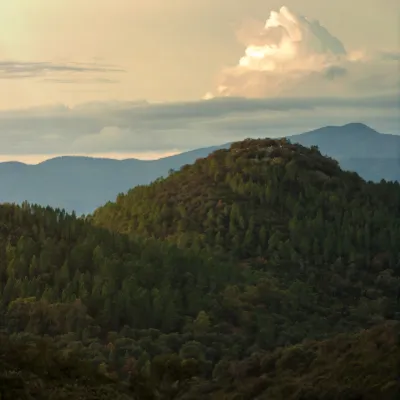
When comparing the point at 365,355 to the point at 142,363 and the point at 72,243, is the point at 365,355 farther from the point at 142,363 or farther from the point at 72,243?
the point at 72,243

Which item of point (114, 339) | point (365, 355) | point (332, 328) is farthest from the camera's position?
point (332, 328)

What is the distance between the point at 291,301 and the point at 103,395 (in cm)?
8638

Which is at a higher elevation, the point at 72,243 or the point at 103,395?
the point at 72,243

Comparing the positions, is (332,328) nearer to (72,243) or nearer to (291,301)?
(291,301)

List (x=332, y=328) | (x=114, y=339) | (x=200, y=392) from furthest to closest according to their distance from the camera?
(x=332, y=328) < (x=114, y=339) < (x=200, y=392)

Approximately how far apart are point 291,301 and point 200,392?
65.1 meters

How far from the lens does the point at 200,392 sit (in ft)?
409

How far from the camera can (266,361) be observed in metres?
135

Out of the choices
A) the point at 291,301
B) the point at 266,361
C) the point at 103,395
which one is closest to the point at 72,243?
the point at 291,301

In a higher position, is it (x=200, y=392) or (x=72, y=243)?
(x=72, y=243)

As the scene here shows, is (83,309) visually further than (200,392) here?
Yes

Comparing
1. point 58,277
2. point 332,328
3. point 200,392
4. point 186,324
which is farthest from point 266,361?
point 58,277

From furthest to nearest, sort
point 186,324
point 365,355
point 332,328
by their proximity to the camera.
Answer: point 332,328 < point 186,324 < point 365,355

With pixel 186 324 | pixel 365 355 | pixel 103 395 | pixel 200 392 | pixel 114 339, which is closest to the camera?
pixel 103 395
